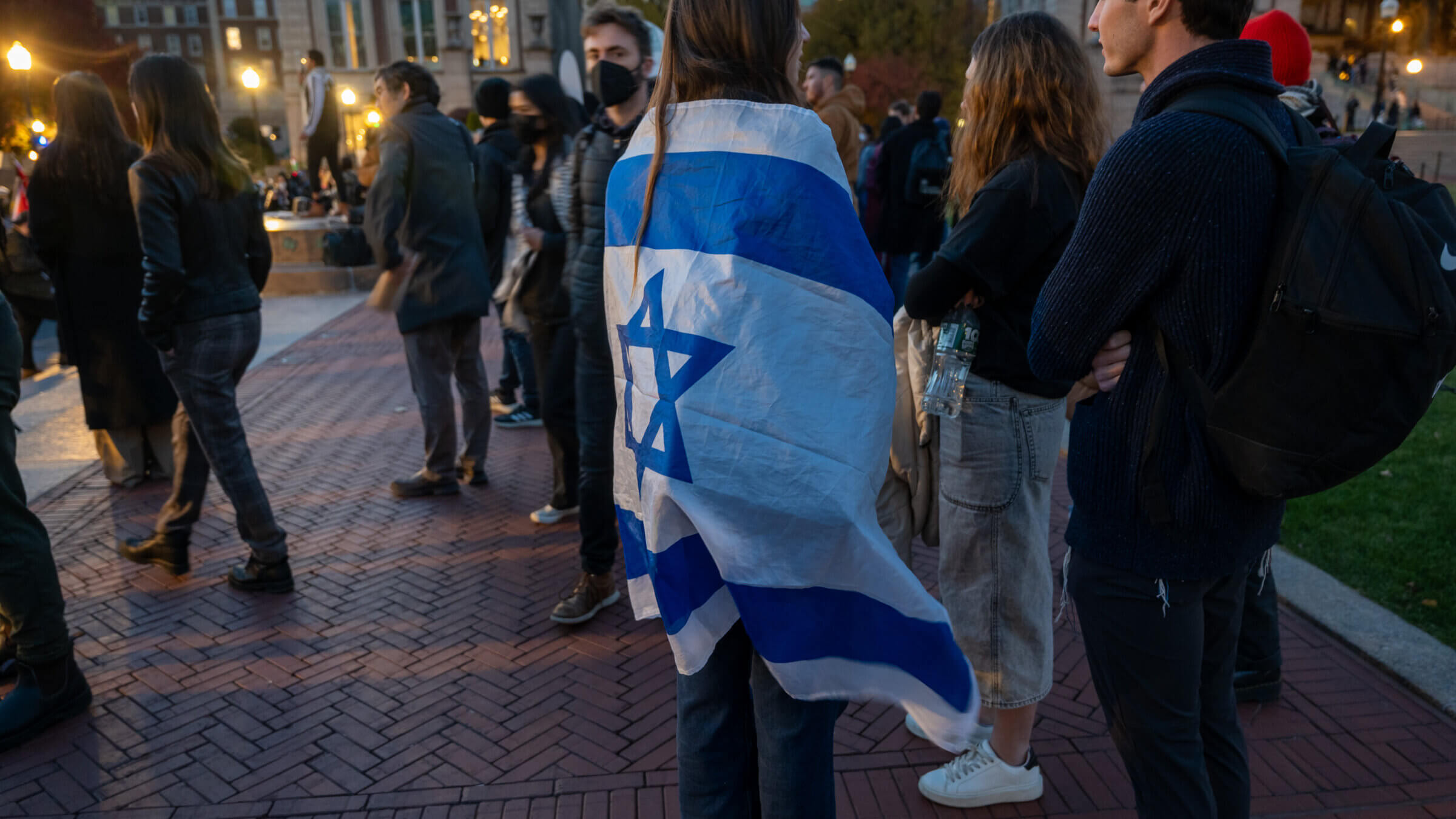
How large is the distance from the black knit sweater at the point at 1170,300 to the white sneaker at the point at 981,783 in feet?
3.87

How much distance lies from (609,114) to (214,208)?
5.72 ft

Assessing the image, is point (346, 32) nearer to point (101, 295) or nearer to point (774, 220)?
point (101, 295)

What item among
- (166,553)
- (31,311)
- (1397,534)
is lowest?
(1397,534)

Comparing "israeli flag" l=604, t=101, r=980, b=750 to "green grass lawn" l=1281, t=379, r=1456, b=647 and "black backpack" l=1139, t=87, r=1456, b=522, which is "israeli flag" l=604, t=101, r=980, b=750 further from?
"green grass lawn" l=1281, t=379, r=1456, b=647

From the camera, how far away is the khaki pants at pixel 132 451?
5680 millimetres

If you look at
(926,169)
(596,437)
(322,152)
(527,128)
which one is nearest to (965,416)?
(596,437)

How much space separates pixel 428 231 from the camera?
204 inches

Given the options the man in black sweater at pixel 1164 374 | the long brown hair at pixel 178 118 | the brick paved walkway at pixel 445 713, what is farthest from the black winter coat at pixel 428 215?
the man in black sweater at pixel 1164 374

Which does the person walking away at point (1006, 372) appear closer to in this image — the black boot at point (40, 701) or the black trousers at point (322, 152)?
the black boot at point (40, 701)

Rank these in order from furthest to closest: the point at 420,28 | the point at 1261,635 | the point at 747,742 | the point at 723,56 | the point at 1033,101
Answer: the point at 420,28 < the point at 1261,635 < the point at 1033,101 < the point at 747,742 < the point at 723,56

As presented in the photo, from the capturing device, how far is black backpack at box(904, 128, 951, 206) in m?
8.41

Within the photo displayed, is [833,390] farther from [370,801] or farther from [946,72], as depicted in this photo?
[946,72]

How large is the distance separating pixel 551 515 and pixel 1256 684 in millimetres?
3328

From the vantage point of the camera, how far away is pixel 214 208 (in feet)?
13.1
